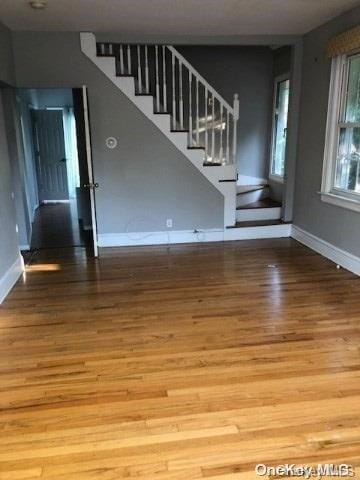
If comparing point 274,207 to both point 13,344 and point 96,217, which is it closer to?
point 96,217

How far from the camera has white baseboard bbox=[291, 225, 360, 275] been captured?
13.6 ft

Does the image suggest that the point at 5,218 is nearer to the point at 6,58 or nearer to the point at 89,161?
the point at 89,161

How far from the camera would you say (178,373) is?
8.07 feet

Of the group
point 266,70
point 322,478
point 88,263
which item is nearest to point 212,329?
point 322,478

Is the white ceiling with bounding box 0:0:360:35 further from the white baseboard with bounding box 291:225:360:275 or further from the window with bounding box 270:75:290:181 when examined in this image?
the white baseboard with bounding box 291:225:360:275

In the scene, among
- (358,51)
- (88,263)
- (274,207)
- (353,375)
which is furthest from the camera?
(274,207)

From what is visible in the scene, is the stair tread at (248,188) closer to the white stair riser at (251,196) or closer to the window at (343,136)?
the white stair riser at (251,196)

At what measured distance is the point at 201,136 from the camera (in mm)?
6164

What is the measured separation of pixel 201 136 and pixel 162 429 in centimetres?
494

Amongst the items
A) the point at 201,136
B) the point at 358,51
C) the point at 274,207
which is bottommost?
the point at 274,207

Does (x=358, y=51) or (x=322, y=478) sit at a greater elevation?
(x=358, y=51)

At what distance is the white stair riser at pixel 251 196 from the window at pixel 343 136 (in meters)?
1.78

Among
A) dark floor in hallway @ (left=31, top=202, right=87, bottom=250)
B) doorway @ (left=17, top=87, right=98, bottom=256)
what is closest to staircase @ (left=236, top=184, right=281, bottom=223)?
dark floor in hallway @ (left=31, top=202, right=87, bottom=250)

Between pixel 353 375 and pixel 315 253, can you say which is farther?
pixel 315 253
